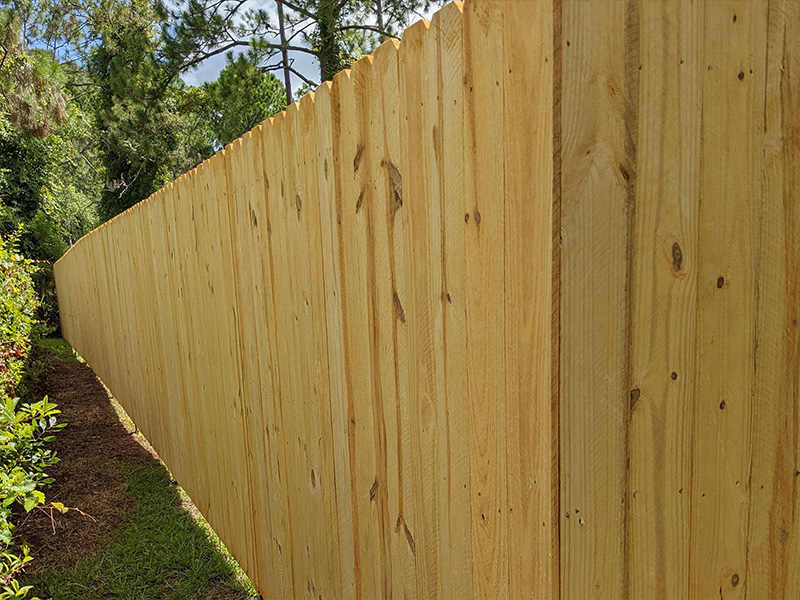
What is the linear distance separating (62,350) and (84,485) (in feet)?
27.6

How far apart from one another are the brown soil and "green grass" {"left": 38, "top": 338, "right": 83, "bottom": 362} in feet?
12.3

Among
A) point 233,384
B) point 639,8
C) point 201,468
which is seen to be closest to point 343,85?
point 639,8

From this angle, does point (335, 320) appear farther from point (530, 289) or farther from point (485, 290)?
point (530, 289)

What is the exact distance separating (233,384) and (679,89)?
2.29 m

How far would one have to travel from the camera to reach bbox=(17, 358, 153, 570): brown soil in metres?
3.78

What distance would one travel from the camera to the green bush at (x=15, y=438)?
2.27 metres

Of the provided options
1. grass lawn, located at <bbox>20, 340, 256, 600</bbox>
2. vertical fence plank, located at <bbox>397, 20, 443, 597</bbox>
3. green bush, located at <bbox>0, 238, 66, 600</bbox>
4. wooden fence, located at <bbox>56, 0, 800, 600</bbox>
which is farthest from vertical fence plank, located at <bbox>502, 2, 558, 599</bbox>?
grass lawn, located at <bbox>20, 340, 256, 600</bbox>

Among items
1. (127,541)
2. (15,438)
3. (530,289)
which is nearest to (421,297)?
(530,289)

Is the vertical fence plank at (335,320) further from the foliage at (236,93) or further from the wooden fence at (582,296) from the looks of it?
the foliage at (236,93)

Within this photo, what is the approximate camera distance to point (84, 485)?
470cm

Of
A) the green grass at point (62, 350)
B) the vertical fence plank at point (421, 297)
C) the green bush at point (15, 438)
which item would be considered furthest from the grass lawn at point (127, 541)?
the green grass at point (62, 350)

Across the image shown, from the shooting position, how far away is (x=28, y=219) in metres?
14.4

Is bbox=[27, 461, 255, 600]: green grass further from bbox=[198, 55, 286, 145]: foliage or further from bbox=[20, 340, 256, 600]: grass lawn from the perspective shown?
bbox=[198, 55, 286, 145]: foliage

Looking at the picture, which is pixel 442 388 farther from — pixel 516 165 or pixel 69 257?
pixel 69 257
